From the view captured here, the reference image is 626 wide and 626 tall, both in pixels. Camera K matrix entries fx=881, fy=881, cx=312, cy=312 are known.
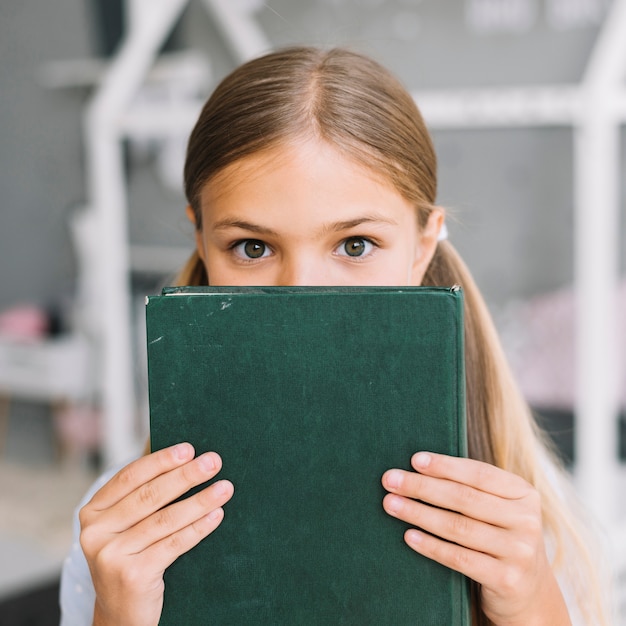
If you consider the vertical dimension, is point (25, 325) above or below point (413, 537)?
above

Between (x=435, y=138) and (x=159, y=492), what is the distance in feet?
5.84

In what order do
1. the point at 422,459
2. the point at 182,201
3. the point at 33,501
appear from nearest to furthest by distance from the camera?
1. the point at 422,459
2. the point at 182,201
3. the point at 33,501

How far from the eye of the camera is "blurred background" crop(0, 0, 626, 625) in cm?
200

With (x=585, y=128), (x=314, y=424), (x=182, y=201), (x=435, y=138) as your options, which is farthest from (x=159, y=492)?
(x=182, y=201)

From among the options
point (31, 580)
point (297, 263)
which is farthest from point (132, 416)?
point (297, 263)

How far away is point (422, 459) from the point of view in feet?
2.23

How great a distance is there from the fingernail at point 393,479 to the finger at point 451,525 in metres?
0.01

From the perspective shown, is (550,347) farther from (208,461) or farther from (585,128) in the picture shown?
(208,461)

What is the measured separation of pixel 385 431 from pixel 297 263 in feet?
0.70

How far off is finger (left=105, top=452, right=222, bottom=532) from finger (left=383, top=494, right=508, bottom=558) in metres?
0.14

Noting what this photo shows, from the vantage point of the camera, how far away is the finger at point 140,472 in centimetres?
69

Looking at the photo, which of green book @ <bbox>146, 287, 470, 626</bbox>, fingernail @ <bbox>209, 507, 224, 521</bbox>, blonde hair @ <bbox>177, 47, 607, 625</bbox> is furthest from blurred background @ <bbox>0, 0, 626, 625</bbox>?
fingernail @ <bbox>209, 507, 224, 521</bbox>

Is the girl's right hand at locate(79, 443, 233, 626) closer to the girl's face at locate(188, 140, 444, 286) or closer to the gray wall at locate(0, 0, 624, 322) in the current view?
the girl's face at locate(188, 140, 444, 286)

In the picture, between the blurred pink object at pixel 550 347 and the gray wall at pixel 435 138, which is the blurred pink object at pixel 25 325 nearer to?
the gray wall at pixel 435 138
